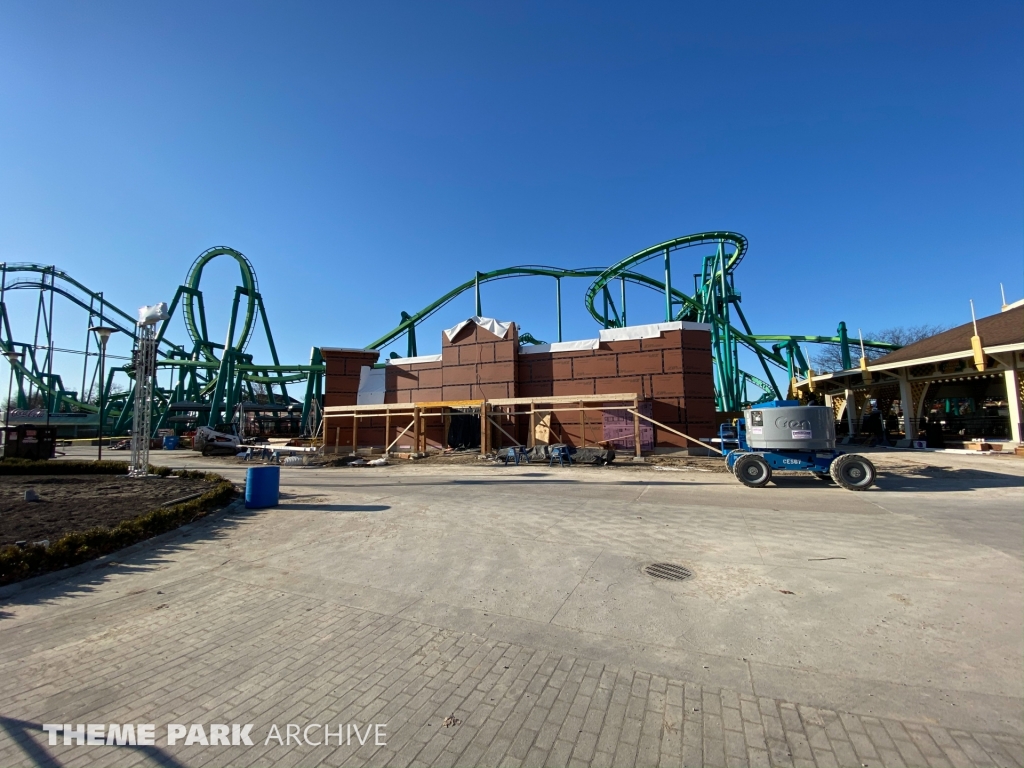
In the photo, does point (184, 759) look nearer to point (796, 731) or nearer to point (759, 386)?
point (796, 731)

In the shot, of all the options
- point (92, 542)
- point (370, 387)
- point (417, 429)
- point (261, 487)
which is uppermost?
point (370, 387)

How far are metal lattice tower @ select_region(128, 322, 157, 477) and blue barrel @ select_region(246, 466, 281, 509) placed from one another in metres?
7.25

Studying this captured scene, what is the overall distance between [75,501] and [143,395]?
632 centimetres

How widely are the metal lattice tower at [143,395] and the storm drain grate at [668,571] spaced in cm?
1546

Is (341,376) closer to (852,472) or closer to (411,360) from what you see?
(411,360)

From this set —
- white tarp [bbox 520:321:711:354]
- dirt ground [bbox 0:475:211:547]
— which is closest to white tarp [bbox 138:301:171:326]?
dirt ground [bbox 0:475:211:547]

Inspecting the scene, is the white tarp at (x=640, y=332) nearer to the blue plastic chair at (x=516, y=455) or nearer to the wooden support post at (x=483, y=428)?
→ the wooden support post at (x=483, y=428)

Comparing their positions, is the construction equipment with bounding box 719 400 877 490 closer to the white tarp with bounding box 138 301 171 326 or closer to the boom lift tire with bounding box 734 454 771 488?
the boom lift tire with bounding box 734 454 771 488

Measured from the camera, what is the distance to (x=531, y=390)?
25.8m

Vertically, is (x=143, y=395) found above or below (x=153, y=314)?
below

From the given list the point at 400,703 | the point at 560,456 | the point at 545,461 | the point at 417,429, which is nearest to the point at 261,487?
the point at 400,703

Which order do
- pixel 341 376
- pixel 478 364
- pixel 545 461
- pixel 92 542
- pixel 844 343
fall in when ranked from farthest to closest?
pixel 844 343 < pixel 341 376 < pixel 478 364 < pixel 545 461 < pixel 92 542

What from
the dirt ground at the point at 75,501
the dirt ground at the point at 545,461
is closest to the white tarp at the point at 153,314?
the dirt ground at the point at 75,501

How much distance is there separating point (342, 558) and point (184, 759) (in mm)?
3700
